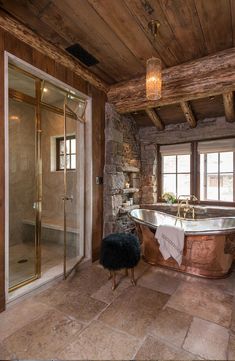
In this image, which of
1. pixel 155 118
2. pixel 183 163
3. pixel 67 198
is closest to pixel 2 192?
pixel 67 198

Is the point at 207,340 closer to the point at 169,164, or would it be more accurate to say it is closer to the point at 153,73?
the point at 153,73

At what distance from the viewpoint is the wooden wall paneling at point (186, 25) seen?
1751 mm

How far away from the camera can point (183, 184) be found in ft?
13.1

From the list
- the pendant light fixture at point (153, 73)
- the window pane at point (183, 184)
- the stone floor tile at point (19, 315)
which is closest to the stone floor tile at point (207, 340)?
the stone floor tile at point (19, 315)

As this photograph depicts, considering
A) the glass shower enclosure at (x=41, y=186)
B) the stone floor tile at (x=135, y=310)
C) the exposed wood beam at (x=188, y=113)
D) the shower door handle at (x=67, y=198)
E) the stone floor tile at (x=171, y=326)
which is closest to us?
the stone floor tile at (x=171, y=326)

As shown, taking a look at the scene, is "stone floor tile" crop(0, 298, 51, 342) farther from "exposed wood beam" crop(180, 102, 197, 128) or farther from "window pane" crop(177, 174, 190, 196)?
"exposed wood beam" crop(180, 102, 197, 128)

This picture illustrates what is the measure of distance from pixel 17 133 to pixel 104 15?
1.93 meters

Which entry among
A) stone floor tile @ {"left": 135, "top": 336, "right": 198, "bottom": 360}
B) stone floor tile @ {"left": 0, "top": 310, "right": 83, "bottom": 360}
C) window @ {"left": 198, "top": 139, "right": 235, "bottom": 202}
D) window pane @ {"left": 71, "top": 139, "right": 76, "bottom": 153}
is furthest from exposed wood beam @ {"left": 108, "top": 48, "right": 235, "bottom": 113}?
stone floor tile @ {"left": 0, "top": 310, "right": 83, "bottom": 360}

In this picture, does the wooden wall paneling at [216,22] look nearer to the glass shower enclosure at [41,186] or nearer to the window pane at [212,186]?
the glass shower enclosure at [41,186]

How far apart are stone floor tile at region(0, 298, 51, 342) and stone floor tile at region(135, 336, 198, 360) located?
0.97 meters

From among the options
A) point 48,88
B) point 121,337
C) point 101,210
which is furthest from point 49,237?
point 48,88

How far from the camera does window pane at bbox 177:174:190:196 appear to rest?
3.93 metres

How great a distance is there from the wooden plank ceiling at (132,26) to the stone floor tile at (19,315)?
274cm

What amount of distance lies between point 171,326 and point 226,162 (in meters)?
2.84
